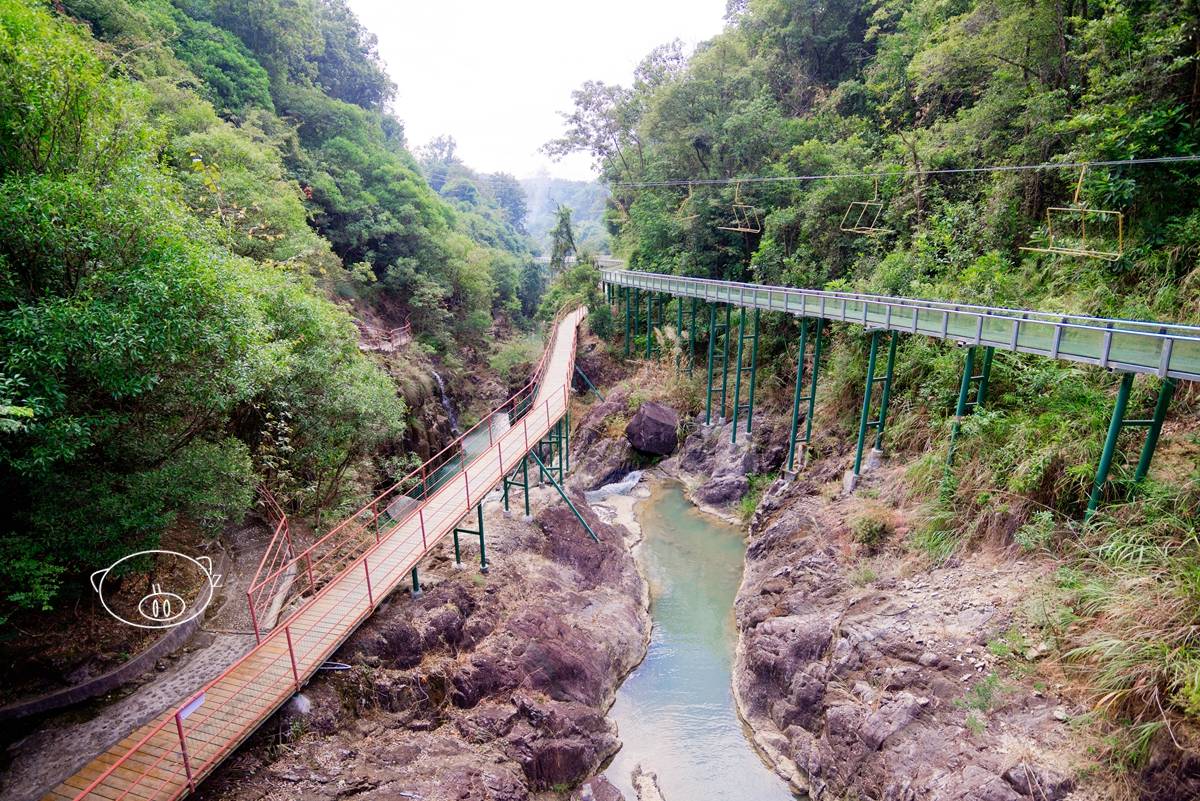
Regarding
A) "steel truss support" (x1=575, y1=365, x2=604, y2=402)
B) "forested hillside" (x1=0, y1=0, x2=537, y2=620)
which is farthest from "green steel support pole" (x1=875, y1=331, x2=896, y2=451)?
"steel truss support" (x1=575, y1=365, x2=604, y2=402)

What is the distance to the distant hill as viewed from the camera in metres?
104

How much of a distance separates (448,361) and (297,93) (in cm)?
2094

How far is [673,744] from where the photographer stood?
29.9ft

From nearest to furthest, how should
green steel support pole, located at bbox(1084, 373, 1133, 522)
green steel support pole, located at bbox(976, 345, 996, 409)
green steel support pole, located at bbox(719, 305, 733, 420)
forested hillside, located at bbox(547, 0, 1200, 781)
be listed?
1. forested hillside, located at bbox(547, 0, 1200, 781)
2. green steel support pole, located at bbox(1084, 373, 1133, 522)
3. green steel support pole, located at bbox(976, 345, 996, 409)
4. green steel support pole, located at bbox(719, 305, 733, 420)

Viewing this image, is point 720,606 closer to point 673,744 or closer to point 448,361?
point 673,744

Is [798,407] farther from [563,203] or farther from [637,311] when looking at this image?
[563,203]

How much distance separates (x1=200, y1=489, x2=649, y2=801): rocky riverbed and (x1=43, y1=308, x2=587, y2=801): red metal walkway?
11.5 inches

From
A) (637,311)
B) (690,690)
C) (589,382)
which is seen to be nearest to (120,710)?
(690,690)

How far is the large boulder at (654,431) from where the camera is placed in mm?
20125

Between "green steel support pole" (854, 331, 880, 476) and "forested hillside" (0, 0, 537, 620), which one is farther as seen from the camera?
"green steel support pole" (854, 331, 880, 476)

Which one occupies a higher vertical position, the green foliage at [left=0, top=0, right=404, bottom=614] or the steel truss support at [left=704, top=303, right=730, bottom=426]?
the green foliage at [left=0, top=0, right=404, bottom=614]

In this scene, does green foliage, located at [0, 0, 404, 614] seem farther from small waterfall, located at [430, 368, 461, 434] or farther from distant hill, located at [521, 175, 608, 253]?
distant hill, located at [521, 175, 608, 253]

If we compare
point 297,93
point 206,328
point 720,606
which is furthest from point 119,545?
point 297,93

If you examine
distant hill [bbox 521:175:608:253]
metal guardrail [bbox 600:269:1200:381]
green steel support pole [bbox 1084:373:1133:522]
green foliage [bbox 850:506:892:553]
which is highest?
distant hill [bbox 521:175:608:253]
